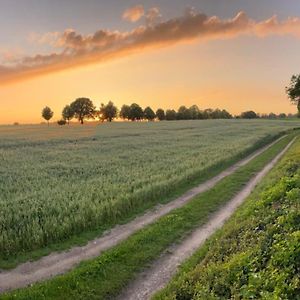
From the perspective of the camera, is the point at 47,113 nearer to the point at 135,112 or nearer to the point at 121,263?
the point at 135,112

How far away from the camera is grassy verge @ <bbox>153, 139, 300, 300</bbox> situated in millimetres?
10453

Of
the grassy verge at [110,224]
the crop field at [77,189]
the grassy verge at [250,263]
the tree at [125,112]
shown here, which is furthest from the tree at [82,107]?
the grassy verge at [250,263]

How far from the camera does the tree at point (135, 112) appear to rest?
19412cm

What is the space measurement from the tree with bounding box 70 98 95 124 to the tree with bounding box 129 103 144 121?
19666 mm

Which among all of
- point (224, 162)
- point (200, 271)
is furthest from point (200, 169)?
point (200, 271)

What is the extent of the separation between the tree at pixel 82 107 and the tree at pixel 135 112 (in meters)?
19.7

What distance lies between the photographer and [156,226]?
19109 millimetres

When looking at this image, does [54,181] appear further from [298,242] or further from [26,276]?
[298,242]

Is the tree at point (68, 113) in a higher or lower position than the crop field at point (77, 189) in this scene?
higher

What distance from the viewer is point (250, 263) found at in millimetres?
11805

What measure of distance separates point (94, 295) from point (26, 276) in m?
3.06

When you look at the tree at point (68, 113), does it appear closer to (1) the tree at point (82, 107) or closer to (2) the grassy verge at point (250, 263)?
(1) the tree at point (82, 107)

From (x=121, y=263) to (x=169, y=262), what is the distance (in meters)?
1.87

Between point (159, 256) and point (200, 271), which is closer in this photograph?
point (200, 271)
